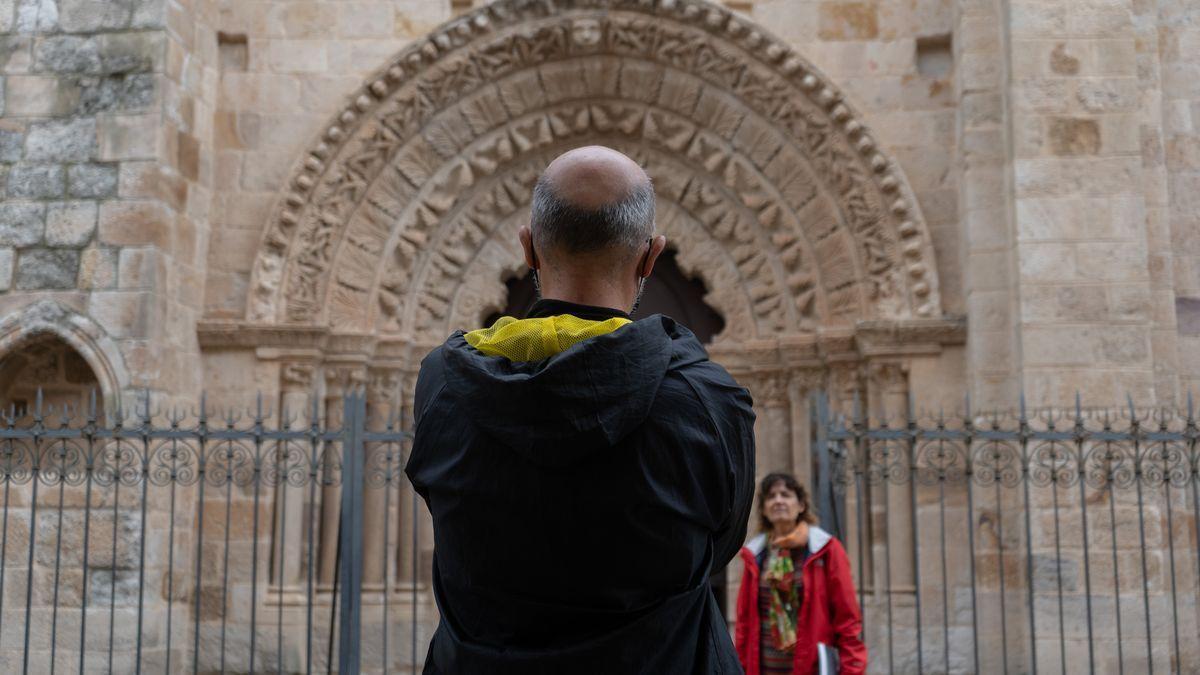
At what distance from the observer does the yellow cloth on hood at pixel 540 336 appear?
62.0 inches

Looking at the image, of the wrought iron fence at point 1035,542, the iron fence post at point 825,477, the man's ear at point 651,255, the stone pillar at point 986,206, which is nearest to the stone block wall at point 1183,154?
the wrought iron fence at point 1035,542

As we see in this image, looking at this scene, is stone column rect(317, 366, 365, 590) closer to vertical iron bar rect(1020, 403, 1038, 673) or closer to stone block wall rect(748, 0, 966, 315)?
stone block wall rect(748, 0, 966, 315)

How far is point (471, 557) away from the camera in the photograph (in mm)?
1569

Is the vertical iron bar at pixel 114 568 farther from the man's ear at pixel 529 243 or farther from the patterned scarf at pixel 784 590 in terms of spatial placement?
the man's ear at pixel 529 243

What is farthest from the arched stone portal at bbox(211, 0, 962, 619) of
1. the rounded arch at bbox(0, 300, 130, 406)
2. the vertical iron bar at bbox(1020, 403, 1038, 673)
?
the vertical iron bar at bbox(1020, 403, 1038, 673)

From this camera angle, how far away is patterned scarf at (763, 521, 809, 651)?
5.15 meters

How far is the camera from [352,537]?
21.6 feet

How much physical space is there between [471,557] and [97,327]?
21.9ft

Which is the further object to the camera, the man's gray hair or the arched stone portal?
the arched stone portal

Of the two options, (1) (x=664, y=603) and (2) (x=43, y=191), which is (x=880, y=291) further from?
(1) (x=664, y=603)

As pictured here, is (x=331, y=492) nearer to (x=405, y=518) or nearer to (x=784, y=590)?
(x=405, y=518)

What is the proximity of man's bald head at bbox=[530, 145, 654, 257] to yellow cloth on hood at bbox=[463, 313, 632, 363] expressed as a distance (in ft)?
0.35

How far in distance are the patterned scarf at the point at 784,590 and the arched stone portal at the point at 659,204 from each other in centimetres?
283

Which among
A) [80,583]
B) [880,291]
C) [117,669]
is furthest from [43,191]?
[880,291]
